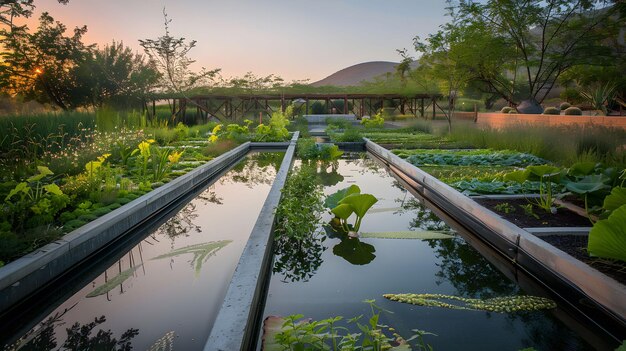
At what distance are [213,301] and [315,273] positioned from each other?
805 millimetres

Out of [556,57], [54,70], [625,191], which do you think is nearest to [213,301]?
[625,191]

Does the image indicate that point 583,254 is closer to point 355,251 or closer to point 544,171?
point 544,171

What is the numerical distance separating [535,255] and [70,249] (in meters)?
3.44

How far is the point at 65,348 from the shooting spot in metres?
2.23

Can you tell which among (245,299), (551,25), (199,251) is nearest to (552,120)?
(551,25)

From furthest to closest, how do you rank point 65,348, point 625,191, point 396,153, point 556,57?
point 556,57, point 396,153, point 625,191, point 65,348

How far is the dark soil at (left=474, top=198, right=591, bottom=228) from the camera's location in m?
3.60

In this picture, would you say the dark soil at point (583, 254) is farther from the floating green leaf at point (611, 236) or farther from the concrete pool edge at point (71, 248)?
the concrete pool edge at point (71, 248)

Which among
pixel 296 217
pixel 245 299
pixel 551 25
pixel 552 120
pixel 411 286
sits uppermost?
pixel 551 25

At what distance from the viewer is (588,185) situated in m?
3.52

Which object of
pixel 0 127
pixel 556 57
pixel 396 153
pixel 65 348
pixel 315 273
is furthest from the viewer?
pixel 556 57

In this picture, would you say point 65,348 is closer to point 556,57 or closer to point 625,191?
point 625,191

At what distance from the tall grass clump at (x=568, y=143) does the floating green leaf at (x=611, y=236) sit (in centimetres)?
338

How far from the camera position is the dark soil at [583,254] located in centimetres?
252
